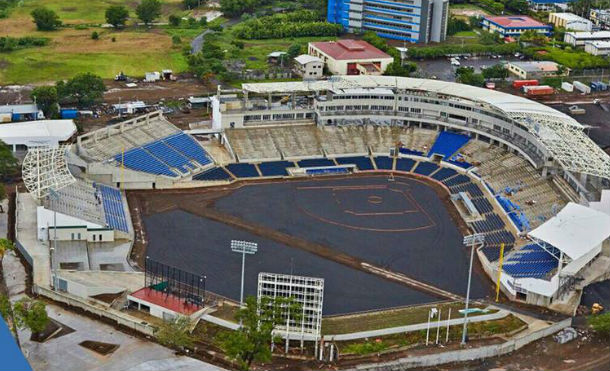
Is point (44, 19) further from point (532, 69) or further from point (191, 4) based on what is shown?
point (532, 69)

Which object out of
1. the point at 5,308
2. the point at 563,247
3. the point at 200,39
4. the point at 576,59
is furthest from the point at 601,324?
the point at 200,39

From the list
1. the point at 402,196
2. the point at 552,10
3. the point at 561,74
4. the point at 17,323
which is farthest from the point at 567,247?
the point at 552,10

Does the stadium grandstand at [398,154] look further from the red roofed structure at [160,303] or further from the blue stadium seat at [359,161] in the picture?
the red roofed structure at [160,303]

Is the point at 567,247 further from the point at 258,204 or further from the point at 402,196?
the point at 258,204

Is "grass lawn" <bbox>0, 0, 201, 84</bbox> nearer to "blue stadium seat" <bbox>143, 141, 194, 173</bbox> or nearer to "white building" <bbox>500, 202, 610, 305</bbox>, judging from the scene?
"blue stadium seat" <bbox>143, 141, 194, 173</bbox>

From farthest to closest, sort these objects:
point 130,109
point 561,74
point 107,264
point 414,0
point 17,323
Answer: point 414,0 → point 561,74 → point 130,109 → point 107,264 → point 17,323

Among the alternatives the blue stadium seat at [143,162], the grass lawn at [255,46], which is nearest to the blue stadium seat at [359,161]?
the blue stadium seat at [143,162]
